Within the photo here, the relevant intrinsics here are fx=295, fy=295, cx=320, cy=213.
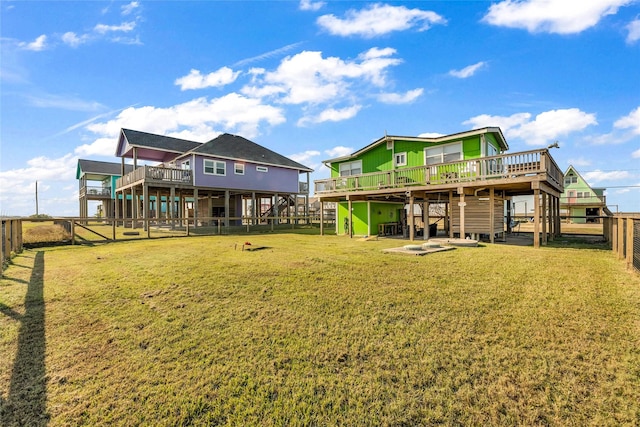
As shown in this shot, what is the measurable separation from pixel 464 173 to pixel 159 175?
19.1 m

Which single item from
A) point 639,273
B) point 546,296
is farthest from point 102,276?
point 639,273

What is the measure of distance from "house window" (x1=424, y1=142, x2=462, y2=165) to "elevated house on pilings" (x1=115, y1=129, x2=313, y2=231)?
483 inches

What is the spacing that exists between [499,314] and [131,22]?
49.2 ft

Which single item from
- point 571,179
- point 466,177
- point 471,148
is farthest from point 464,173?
point 571,179

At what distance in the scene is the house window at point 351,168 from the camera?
20328 mm

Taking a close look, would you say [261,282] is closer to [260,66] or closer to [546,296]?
[546,296]

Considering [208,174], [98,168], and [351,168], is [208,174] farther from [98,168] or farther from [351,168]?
[98,168]

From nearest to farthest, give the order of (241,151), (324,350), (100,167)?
1. (324,350)
2. (241,151)
3. (100,167)

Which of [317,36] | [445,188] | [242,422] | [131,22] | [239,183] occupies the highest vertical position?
[317,36]

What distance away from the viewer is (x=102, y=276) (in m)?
7.25

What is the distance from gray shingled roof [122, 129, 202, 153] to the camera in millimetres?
23688

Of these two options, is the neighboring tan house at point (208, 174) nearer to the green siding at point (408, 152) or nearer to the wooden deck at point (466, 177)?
the wooden deck at point (466, 177)

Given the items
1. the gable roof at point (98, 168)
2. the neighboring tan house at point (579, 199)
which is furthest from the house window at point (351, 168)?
the neighboring tan house at point (579, 199)

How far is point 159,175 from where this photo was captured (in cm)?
2053
